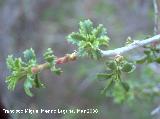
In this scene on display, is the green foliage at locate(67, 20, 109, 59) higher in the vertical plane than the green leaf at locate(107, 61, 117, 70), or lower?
higher

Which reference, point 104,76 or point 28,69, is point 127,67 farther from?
point 28,69

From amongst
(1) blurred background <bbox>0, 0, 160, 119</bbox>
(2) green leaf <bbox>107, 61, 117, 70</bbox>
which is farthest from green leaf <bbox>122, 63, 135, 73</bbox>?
(1) blurred background <bbox>0, 0, 160, 119</bbox>

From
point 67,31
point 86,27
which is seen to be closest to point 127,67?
point 86,27

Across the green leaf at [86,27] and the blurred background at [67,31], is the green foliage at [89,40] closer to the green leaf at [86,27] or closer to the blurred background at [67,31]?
the green leaf at [86,27]

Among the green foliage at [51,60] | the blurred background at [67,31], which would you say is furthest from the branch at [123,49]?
the blurred background at [67,31]

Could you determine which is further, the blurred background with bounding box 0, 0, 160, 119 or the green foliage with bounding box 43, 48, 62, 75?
the blurred background with bounding box 0, 0, 160, 119

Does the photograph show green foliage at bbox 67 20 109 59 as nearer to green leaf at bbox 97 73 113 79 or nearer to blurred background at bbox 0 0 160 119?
green leaf at bbox 97 73 113 79

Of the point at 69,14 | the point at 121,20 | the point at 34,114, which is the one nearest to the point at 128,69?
the point at 34,114

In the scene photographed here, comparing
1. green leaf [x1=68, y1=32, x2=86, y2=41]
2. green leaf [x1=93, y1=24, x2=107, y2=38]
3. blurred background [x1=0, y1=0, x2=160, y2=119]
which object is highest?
blurred background [x1=0, y1=0, x2=160, y2=119]
